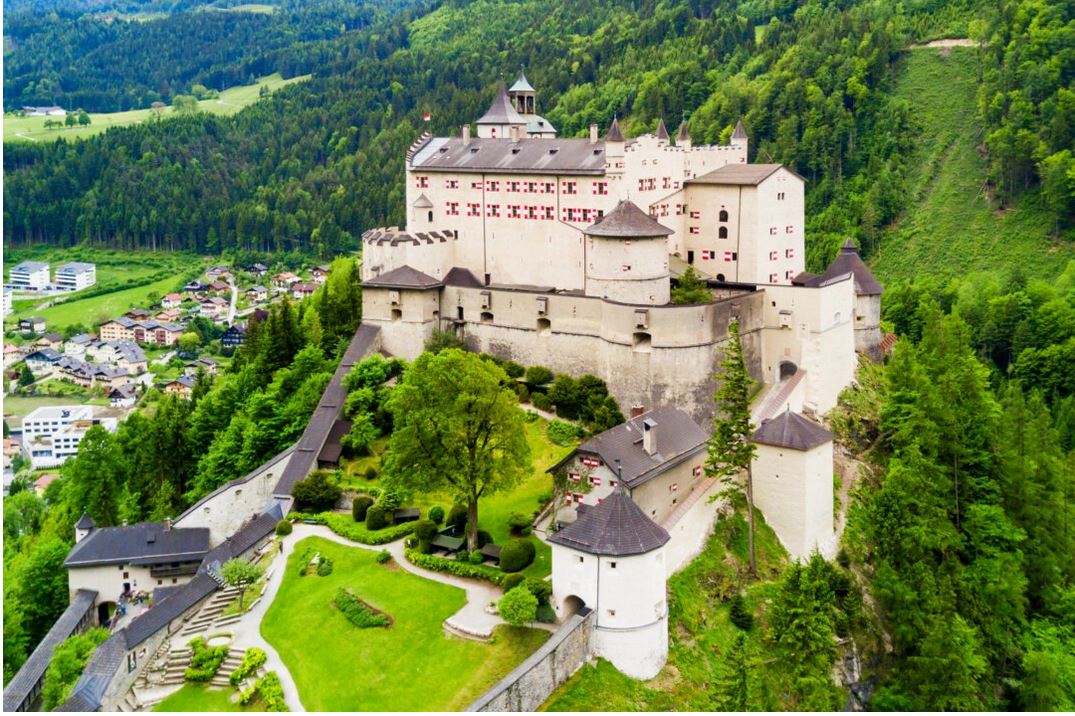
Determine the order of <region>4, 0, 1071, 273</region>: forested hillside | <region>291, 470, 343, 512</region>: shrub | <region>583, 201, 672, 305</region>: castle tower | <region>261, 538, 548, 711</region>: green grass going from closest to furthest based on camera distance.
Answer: <region>261, 538, 548, 711</region>: green grass < <region>291, 470, 343, 512</region>: shrub < <region>583, 201, 672, 305</region>: castle tower < <region>4, 0, 1071, 273</region>: forested hillside

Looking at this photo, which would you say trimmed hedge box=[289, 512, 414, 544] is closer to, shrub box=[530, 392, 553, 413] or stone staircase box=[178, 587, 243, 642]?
stone staircase box=[178, 587, 243, 642]

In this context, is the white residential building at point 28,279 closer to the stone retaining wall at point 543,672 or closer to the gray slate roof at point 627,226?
the gray slate roof at point 627,226

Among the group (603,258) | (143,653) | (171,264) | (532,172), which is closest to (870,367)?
(603,258)

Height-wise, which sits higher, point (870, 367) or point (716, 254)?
point (716, 254)

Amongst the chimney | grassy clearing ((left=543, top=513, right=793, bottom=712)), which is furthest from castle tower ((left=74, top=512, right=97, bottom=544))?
grassy clearing ((left=543, top=513, right=793, bottom=712))

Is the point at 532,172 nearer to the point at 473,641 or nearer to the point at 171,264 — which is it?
the point at 473,641

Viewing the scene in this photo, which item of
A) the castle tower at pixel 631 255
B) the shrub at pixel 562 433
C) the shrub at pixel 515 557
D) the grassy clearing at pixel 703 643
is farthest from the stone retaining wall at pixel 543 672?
the castle tower at pixel 631 255

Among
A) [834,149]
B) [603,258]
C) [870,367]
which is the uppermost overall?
[834,149]
